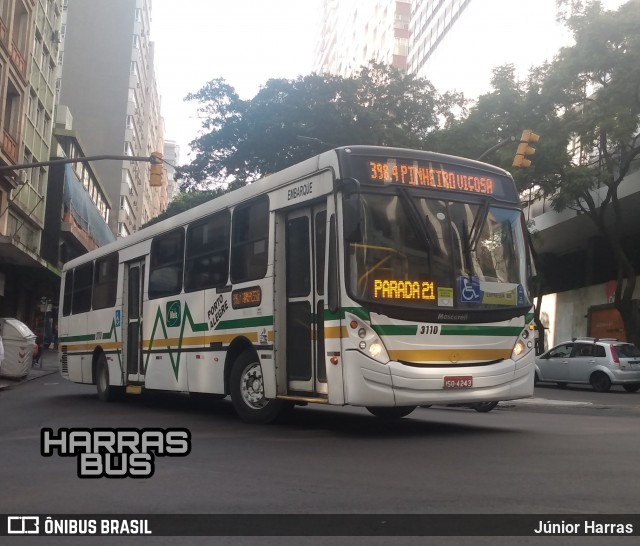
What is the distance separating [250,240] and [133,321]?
4.92m

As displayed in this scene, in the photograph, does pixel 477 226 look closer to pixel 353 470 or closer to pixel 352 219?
pixel 352 219

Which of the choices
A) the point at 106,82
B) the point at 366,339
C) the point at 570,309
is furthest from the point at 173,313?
the point at 106,82

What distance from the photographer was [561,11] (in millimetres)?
27531

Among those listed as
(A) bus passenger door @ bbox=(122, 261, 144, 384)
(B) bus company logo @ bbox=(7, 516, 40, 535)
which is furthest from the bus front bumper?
(A) bus passenger door @ bbox=(122, 261, 144, 384)

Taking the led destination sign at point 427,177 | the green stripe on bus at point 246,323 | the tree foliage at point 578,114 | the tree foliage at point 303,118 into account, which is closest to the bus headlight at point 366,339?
the green stripe on bus at point 246,323

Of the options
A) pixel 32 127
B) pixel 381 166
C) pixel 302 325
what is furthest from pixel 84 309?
pixel 32 127

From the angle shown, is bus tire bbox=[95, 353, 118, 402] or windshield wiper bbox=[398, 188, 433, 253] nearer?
windshield wiper bbox=[398, 188, 433, 253]

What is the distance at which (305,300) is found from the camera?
380 inches

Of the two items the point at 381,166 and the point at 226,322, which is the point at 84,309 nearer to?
the point at 226,322

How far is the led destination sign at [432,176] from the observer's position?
30.2 ft

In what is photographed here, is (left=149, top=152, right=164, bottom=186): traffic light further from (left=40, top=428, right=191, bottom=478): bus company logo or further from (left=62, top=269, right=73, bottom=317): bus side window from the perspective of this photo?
(left=40, top=428, right=191, bottom=478): bus company logo

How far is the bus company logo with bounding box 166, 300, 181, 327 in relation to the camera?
12609 millimetres

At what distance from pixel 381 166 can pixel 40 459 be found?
4.84m

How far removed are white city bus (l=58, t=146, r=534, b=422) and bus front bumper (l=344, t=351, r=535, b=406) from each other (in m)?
0.02
